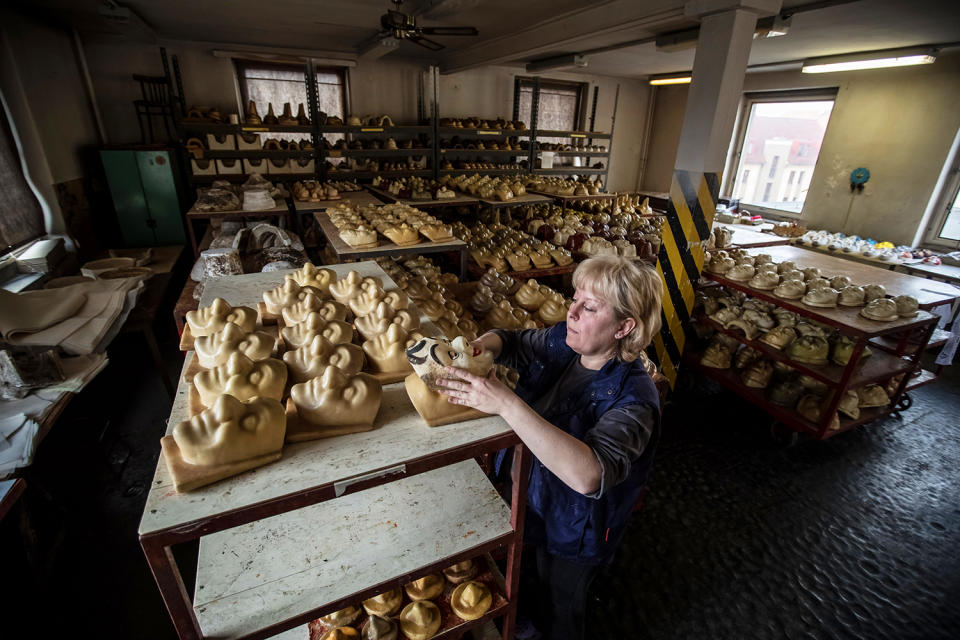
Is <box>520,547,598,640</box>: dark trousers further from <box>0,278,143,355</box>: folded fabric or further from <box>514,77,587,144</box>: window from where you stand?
<box>514,77,587,144</box>: window

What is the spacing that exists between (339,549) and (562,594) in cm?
90

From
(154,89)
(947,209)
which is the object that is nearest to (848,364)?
(947,209)

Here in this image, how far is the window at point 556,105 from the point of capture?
8895 millimetres

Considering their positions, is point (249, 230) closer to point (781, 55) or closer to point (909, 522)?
point (909, 522)

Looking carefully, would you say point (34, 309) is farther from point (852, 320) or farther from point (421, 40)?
point (852, 320)


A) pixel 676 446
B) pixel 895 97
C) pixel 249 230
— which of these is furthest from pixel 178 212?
pixel 895 97

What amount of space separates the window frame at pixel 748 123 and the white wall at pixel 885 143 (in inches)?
8.0

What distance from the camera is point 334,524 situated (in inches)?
56.3

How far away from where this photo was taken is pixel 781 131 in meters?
8.51

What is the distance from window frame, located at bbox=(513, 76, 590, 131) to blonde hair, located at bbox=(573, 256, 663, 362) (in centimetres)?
775

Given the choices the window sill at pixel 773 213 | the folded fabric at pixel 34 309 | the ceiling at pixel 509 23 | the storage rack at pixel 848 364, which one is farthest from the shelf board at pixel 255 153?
the window sill at pixel 773 213

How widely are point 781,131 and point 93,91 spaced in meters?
11.3

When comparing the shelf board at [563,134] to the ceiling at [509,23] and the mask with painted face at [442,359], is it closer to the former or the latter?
the ceiling at [509,23]

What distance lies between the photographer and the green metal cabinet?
17.4 ft
